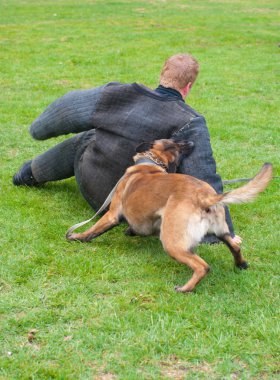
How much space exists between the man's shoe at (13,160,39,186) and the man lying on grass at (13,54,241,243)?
685 millimetres

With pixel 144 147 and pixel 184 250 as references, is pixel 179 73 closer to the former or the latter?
pixel 144 147

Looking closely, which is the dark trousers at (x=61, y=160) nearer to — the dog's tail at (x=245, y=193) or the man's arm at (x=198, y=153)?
the man's arm at (x=198, y=153)

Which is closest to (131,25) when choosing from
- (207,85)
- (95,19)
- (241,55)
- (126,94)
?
(95,19)

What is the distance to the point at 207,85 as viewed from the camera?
41.9 feet

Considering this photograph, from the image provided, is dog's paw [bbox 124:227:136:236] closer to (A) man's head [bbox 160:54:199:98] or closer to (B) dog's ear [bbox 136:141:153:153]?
(B) dog's ear [bbox 136:141:153:153]

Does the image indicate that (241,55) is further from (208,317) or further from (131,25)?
(208,317)

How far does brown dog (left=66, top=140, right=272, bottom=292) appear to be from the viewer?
451 centimetres

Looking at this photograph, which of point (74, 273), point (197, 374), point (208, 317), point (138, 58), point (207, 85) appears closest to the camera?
point (197, 374)

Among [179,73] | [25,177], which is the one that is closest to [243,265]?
[179,73]

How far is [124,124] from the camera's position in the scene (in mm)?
5559

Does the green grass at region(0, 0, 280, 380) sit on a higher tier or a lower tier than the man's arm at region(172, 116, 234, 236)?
lower

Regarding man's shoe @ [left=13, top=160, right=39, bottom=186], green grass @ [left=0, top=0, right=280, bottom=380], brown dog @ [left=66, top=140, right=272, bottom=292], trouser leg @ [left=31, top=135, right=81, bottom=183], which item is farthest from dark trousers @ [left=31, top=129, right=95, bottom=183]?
brown dog @ [left=66, top=140, right=272, bottom=292]

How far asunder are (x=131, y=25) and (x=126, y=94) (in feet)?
53.2

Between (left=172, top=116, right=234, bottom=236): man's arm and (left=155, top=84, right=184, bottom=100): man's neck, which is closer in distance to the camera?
(left=172, top=116, right=234, bottom=236): man's arm
